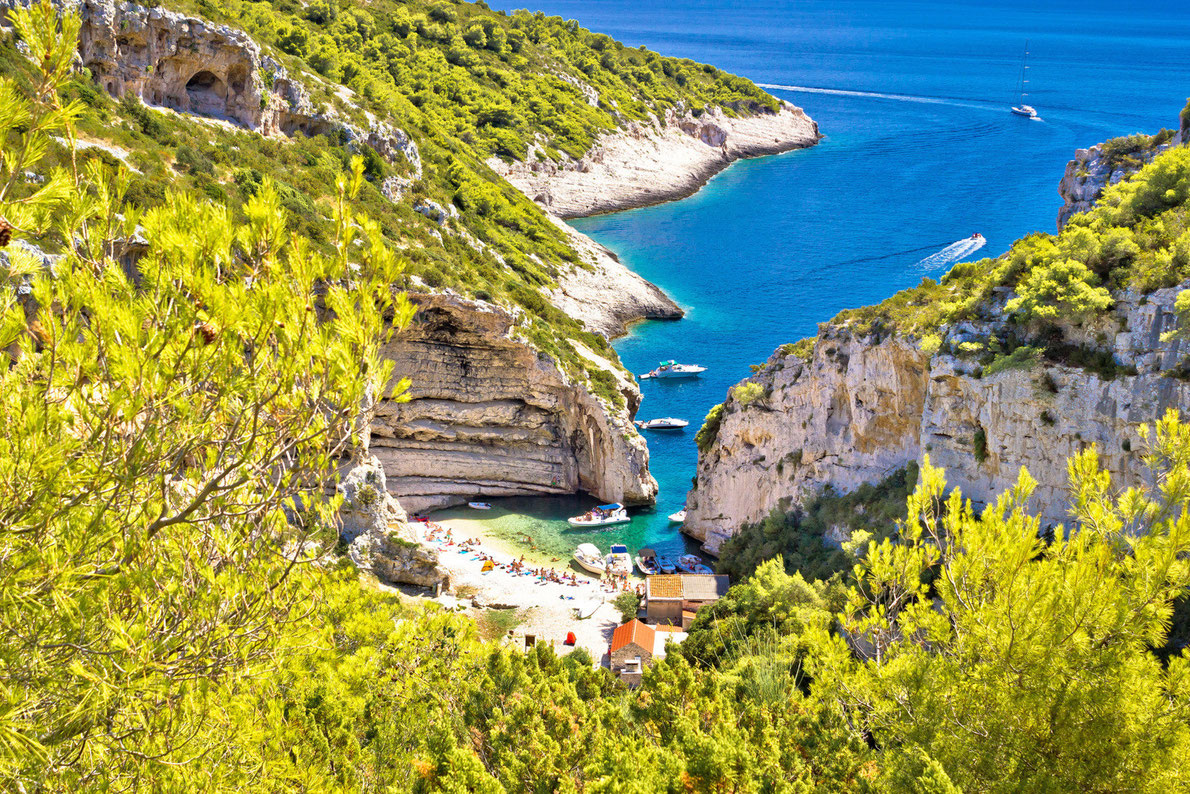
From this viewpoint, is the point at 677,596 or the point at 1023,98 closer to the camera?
the point at 677,596

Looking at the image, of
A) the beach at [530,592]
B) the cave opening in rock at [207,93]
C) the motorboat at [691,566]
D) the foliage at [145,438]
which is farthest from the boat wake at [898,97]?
the foliage at [145,438]

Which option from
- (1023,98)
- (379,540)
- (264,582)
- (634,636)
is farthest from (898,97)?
(264,582)

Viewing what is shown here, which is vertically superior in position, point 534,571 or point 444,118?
point 444,118

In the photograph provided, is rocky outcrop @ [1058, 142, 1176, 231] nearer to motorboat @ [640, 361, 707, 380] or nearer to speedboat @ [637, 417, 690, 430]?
speedboat @ [637, 417, 690, 430]

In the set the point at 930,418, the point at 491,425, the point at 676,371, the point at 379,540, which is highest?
the point at 676,371

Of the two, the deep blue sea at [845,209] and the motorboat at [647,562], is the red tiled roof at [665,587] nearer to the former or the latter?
the motorboat at [647,562]

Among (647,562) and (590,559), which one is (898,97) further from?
(590,559)

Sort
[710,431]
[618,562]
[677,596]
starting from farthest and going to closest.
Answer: [710,431], [618,562], [677,596]

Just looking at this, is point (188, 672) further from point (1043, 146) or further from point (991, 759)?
point (1043, 146)
